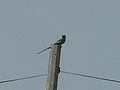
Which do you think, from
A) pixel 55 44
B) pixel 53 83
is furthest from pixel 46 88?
pixel 55 44

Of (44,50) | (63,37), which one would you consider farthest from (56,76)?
(63,37)

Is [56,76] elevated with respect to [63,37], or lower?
lower

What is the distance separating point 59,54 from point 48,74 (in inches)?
24.3

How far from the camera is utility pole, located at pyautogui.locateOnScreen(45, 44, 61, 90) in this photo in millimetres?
13516

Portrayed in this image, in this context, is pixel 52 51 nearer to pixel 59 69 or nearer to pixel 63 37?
pixel 59 69

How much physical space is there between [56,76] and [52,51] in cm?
69

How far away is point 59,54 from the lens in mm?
13648

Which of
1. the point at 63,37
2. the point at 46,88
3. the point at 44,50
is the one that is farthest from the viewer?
the point at 63,37

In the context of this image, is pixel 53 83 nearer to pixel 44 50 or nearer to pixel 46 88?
pixel 46 88

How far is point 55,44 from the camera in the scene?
13.9 metres

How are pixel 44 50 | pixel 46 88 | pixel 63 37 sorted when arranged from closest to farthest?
pixel 46 88
pixel 44 50
pixel 63 37

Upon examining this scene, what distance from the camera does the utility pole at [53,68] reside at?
13516 mm

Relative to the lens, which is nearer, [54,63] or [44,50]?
[54,63]

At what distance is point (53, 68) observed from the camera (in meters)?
13.6
